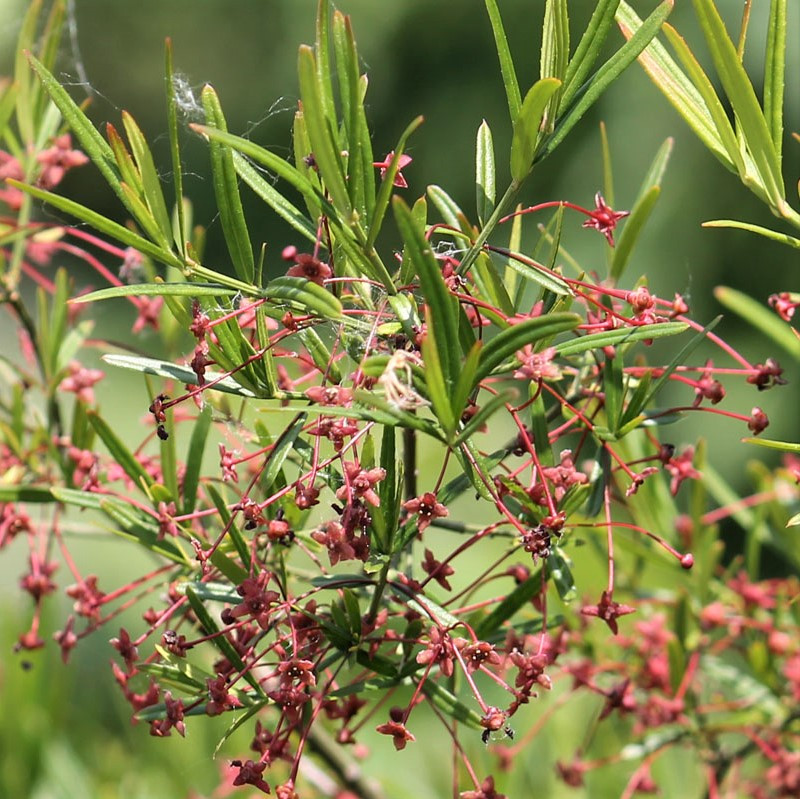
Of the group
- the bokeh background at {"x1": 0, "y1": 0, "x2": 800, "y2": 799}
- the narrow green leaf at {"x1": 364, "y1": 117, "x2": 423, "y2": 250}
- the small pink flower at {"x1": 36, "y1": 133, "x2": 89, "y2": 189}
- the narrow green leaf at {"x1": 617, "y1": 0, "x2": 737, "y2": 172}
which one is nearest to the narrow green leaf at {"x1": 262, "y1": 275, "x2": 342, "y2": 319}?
the narrow green leaf at {"x1": 364, "y1": 117, "x2": 423, "y2": 250}

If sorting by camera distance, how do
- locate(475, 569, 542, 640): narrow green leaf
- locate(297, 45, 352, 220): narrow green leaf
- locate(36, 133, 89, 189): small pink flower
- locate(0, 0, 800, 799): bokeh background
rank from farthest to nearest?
locate(0, 0, 800, 799): bokeh background
locate(36, 133, 89, 189): small pink flower
locate(475, 569, 542, 640): narrow green leaf
locate(297, 45, 352, 220): narrow green leaf

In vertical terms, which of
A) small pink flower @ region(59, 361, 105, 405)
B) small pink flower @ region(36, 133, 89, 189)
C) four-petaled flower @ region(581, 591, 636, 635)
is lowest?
small pink flower @ region(59, 361, 105, 405)

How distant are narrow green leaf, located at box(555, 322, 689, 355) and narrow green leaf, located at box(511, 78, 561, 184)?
5 centimetres

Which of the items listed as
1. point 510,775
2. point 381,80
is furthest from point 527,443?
point 381,80

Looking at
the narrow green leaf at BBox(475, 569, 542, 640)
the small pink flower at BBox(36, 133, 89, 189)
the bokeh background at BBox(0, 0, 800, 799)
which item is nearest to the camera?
the narrow green leaf at BBox(475, 569, 542, 640)

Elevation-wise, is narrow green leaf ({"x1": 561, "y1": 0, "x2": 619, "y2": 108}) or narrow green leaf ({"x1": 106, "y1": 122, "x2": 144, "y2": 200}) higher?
narrow green leaf ({"x1": 561, "y1": 0, "x2": 619, "y2": 108})

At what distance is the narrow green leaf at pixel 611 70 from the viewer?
0.89ft

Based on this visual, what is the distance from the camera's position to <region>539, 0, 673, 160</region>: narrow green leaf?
0.27 meters

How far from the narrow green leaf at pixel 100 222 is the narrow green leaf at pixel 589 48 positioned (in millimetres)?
121

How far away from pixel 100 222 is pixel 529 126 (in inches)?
4.6

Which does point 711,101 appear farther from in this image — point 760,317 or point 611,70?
point 760,317

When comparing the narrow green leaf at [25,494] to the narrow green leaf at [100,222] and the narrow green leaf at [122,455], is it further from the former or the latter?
the narrow green leaf at [100,222]

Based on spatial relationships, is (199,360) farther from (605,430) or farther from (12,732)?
(12,732)

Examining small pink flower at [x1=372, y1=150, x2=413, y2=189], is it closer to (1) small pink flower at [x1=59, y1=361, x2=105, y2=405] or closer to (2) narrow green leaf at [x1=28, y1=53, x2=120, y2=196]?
(2) narrow green leaf at [x1=28, y1=53, x2=120, y2=196]
